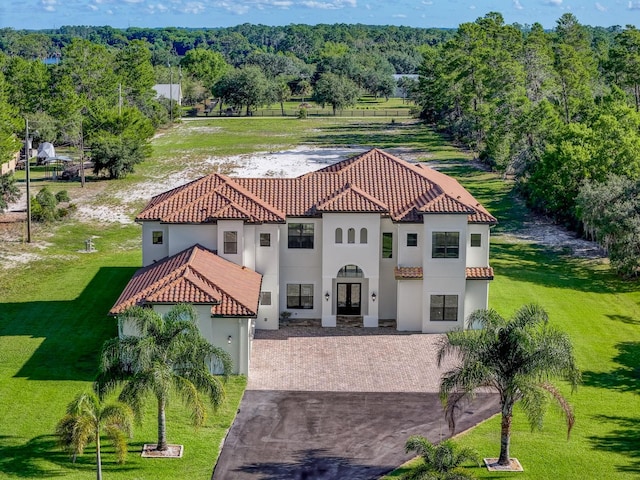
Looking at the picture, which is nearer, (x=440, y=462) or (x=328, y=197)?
(x=440, y=462)

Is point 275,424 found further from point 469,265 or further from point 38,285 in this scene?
point 38,285

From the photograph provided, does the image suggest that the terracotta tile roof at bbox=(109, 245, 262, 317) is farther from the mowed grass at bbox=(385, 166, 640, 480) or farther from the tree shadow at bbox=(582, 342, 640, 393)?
the tree shadow at bbox=(582, 342, 640, 393)

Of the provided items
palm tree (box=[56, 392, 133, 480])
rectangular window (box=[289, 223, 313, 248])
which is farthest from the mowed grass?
rectangular window (box=[289, 223, 313, 248])

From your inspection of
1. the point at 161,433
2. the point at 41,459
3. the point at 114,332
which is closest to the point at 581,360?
the point at 161,433

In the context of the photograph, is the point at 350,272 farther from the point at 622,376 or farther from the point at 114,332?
the point at 622,376

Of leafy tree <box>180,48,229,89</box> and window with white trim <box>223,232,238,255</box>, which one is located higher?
leafy tree <box>180,48,229,89</box>

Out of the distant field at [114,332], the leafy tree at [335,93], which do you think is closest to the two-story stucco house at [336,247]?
the distant field at [114,332]
